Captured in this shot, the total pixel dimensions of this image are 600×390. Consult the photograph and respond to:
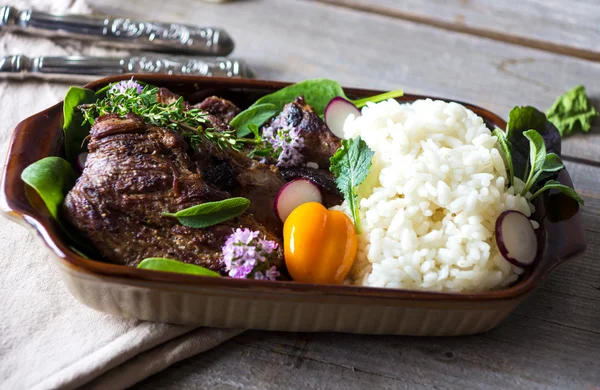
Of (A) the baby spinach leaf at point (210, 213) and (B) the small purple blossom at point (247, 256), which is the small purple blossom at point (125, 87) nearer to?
(A) the baby spinach leaf at point (210, 213)

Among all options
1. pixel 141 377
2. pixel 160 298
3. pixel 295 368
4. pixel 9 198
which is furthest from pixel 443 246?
pixel 9 198

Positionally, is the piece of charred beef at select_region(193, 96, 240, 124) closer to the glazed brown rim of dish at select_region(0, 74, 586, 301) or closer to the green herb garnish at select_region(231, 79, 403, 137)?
the green herb garnish at select_region(231, 79, 403, 137)

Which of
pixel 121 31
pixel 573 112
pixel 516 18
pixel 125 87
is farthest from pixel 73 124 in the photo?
pixel 516 18

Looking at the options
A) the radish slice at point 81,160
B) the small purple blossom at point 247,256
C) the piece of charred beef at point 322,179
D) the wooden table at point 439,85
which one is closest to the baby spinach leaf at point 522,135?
the wooden table at point 439,85

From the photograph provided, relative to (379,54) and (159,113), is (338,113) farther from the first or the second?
(379,54)

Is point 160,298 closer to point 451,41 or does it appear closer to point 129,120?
point 129,120

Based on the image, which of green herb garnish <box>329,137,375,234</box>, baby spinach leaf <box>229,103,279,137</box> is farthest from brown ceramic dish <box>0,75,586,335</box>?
baby spinach leaf <box>229,103,279,137</box>
